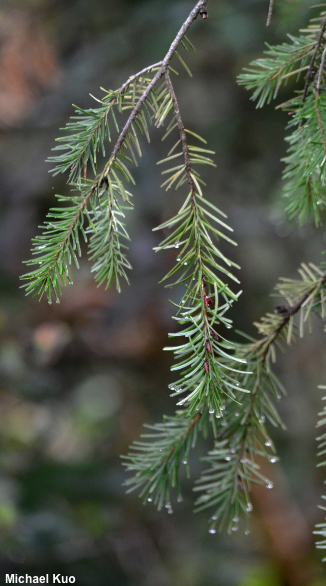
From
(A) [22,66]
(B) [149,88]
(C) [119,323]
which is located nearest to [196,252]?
(B) [149,88]

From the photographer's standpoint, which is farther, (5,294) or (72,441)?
(72,441)

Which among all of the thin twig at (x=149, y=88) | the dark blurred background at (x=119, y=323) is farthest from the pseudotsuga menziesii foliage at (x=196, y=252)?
the dark blurred background at (x=119, y=323)

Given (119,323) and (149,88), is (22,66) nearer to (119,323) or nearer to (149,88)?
(119,323)

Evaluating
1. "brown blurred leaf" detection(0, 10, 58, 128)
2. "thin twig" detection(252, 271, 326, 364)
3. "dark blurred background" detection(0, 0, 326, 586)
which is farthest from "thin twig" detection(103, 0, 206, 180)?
"brown blurred leaf" detection(0, 10, 58, 128)

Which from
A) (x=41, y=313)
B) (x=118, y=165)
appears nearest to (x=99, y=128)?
(x=118, y=165)

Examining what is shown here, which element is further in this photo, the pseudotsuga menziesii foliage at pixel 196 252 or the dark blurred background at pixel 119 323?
the dark blurred background at pixel 119 323

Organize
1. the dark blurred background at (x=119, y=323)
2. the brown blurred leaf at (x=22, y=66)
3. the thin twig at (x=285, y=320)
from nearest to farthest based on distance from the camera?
the thin twig at (x=285, y=320)
the dark blurred background at (x=119, y=323)
the brown blurred leaf at (x=22, y=66)

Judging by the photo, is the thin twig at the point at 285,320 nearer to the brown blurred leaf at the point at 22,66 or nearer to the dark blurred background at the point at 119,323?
the dark blurred background at the point at 119,323

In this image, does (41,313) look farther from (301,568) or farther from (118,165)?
(301,568)
